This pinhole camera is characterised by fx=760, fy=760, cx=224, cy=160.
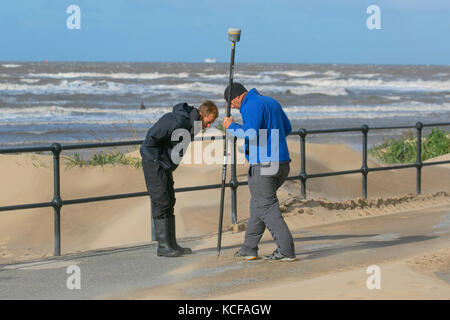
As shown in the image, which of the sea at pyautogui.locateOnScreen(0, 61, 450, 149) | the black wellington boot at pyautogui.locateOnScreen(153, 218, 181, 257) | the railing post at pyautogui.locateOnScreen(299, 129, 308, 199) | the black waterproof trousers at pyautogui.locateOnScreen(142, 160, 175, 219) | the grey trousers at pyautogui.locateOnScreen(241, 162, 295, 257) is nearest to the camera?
the grey trousers at pyautogui.locateOnScreen(241, 162, 295, 257)

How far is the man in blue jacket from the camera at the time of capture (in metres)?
6.32

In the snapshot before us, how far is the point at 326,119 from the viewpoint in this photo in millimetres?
33250

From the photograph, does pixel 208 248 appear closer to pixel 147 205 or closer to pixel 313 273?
pixel 313 273

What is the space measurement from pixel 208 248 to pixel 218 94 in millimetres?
42371

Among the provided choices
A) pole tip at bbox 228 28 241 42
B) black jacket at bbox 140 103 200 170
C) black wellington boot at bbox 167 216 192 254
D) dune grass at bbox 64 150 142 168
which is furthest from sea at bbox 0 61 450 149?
pole tip at bbox 228 28 241 42

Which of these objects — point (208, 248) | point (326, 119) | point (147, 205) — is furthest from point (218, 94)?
point (208, 248)

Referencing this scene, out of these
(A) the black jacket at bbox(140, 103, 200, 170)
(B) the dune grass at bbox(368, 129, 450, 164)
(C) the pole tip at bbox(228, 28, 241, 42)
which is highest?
(C) the pole tip at bbox(228, 28, 241, 42)

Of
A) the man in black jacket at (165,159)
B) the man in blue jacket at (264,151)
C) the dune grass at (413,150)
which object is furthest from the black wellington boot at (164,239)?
the dune grass at (413,150)

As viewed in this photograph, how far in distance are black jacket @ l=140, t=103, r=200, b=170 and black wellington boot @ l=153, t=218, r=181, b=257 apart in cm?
55

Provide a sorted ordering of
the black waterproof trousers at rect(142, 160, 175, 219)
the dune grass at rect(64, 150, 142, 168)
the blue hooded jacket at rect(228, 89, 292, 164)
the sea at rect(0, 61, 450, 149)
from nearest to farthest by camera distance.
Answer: the blue hooded jacket at rect(228, 89, 292, 164)
the black waterproof trousers at rect(142, 160, 175, 219)
the dune grass at rect(64, 150, 142, 168)
the sea at rect(0, 61, 450, 149)

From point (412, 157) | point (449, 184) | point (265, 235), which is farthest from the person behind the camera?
point (412, 157)

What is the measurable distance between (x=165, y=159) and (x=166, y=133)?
0.26m

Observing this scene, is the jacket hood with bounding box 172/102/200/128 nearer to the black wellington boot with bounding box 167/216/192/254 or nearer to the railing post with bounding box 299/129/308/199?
the black wellington boot with bounding box 167/216/192/254
